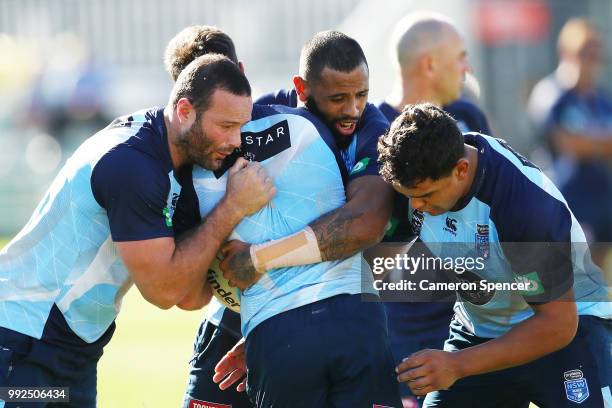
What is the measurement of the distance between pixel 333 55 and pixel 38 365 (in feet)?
6.85

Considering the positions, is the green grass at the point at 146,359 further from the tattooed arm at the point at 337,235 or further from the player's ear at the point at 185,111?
the player's ear at the point at 185,111

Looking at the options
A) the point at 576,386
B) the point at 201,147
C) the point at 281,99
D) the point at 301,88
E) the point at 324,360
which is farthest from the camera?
the point at 281,99

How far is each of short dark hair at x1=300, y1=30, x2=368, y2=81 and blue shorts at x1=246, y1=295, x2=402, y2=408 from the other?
126 centimetres

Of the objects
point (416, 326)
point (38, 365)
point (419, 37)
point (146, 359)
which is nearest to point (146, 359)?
point (146, 359)

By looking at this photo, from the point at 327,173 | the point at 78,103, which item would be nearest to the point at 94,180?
the point at 327,173

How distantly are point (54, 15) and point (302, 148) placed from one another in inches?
752

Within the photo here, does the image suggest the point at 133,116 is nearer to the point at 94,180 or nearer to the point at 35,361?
the point at 94,180

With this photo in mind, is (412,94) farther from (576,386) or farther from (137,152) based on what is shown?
(137,152)

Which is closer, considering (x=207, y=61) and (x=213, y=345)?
(x=207, y=61)

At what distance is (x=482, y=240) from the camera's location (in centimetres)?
520

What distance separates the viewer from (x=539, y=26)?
18.1 metres

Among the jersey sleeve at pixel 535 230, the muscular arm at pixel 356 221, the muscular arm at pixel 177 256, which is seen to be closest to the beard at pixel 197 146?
the muscular arm at pixel 177 256

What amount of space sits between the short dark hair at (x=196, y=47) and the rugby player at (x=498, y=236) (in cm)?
142

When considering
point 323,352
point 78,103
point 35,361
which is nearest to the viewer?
point 323,352
